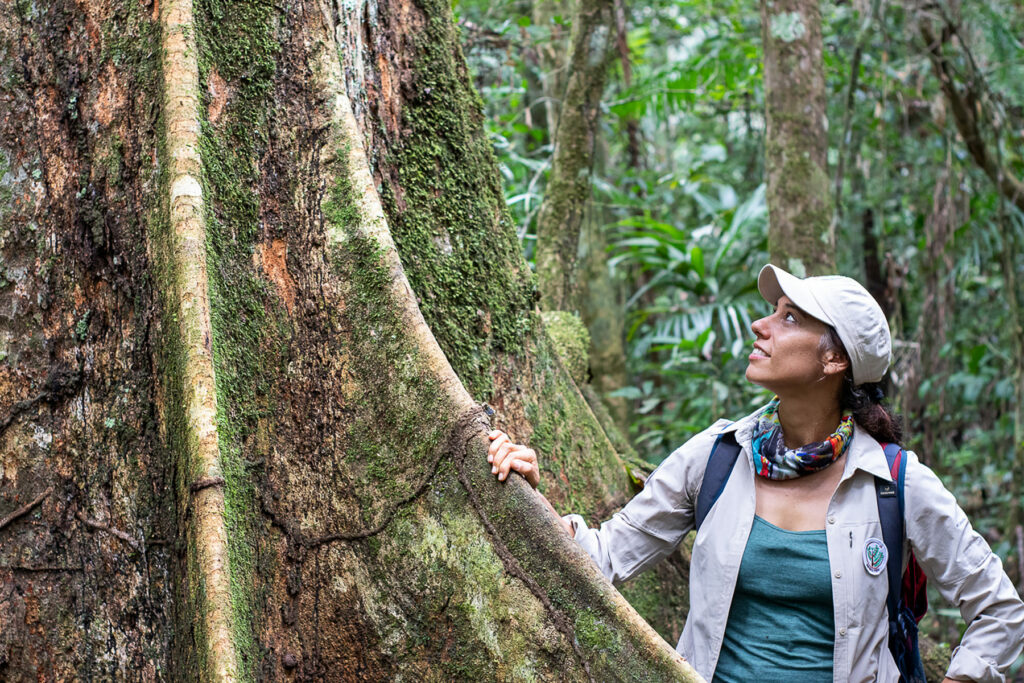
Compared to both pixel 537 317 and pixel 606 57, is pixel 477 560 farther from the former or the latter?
pixel 606 57

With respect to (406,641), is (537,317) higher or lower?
higher

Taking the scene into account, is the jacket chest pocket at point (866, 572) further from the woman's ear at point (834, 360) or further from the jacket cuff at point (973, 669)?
the woman's ear at point (834, 360)

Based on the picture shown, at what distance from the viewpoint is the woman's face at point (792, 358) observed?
256 centimetres

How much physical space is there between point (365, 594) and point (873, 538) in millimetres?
1319

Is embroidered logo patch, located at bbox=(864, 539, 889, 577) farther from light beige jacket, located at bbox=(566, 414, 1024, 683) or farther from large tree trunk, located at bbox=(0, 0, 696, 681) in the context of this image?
large tree trunk, located at bbox=(0, 0, 696, 681)

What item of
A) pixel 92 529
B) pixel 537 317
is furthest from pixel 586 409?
pixel 92 529

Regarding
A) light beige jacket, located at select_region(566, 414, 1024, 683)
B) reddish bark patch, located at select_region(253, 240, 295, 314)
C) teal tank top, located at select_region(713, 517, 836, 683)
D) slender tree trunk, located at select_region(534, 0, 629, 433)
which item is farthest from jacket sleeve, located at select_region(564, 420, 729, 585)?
slender tree trunk, located at select_region(534, 0, 629, 433)

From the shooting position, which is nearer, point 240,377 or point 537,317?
point 240,377

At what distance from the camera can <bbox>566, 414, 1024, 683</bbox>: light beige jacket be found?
7.63 feet

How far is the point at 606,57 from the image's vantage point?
16.3ft

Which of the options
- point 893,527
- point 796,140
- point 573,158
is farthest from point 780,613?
point 796,140

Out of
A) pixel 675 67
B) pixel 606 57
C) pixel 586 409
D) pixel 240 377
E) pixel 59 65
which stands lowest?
pixel 586 409

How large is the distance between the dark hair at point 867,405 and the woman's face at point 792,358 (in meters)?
0.04

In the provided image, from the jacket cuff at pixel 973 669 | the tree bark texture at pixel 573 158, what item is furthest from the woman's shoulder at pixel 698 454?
the tree bark texture at pixel 573 158
